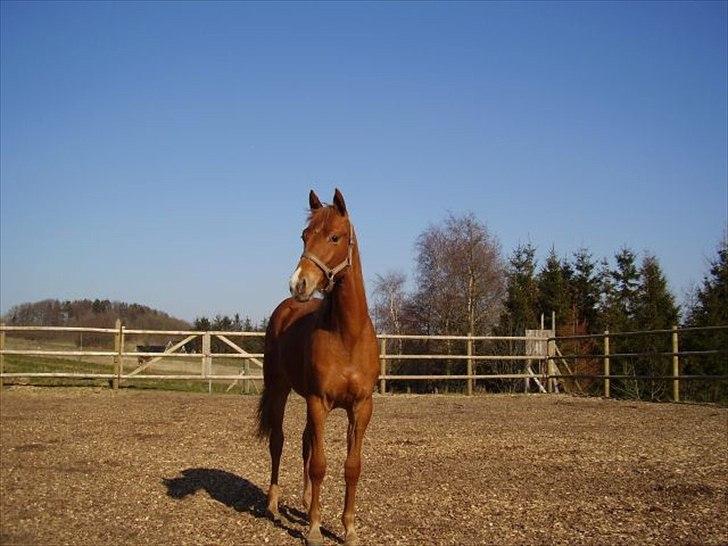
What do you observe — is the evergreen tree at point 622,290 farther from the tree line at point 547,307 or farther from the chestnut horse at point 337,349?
the chestnut horse at point 337,349

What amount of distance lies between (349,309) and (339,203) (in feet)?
2.36

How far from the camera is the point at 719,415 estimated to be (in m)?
11.9

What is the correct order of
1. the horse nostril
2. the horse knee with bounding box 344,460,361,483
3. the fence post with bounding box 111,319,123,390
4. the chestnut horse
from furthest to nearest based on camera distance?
the fence post with bounding box 111,319,123,390
the horse knee with bounding box 344,460,361,483
the chestnut horse
the horse nostril

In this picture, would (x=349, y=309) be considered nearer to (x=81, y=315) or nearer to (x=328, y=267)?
(x=328, y=267)

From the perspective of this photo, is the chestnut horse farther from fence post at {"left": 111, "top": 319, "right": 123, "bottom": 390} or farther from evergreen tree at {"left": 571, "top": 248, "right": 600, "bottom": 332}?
evergreen tree at {"left": 571, "top": 248, "right": 600, "bottom": 332}

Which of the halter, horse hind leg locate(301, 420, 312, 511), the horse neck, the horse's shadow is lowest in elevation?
the horse's shadow

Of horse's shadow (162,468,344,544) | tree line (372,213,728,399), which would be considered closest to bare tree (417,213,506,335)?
tree line (372,213,728,399)

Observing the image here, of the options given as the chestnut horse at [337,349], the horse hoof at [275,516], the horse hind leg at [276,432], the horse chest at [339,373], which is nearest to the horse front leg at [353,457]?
the chestnut horse at [337,349]

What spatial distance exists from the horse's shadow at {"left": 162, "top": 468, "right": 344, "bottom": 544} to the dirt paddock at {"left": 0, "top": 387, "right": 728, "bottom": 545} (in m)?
0.02

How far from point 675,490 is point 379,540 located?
115 inches

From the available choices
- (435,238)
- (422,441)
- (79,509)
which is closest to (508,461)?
(422,441)

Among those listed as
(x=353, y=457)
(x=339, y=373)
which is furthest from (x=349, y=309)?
(x=353, y=457)

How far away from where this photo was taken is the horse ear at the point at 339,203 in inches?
177

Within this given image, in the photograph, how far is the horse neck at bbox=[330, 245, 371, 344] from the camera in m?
4.51
